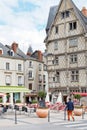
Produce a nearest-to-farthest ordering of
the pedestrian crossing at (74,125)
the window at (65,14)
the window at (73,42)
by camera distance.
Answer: the pedestrian crossing at (74,125), the window at (73,42), the window at (65,14)

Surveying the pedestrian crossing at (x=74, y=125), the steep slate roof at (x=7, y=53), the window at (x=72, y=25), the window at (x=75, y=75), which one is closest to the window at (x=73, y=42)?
the window at (x=72, y=25)

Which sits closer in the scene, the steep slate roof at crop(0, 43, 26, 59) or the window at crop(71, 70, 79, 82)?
the window at crop(71, 70, 79, 82)

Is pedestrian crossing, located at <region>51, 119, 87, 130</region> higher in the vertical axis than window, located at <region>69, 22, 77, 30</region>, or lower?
lower

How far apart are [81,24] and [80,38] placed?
1.91 m

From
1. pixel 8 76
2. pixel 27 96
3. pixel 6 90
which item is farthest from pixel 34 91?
pixel 6 90

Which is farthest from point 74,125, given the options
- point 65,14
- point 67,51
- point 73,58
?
point 65,14

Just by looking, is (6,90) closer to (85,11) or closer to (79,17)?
(79,17)

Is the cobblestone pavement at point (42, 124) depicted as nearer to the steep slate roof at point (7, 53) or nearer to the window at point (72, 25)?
the window at point (72, 25)

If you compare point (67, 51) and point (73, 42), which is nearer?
point (73, 42)

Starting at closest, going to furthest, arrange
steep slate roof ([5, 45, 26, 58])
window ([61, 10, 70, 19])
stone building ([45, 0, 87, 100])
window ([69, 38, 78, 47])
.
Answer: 1. stone building ([45, 0, 87, 100])
2. window ([69, 38, 78, 47])
3. window ([61, 10, 70, 19])
4. steep slate roof ([5, 45, 26, 58])

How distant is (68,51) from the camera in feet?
148

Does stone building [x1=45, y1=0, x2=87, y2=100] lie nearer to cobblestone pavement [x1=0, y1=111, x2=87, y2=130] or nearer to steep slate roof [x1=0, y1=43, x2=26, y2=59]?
steep slate roof [x1=0, y1=43, x2=26, y2=59]

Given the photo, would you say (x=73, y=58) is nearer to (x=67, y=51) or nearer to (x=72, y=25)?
(x=67, y=51)

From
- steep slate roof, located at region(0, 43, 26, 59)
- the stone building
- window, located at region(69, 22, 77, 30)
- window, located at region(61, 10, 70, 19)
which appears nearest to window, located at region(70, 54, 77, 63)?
the stone building
